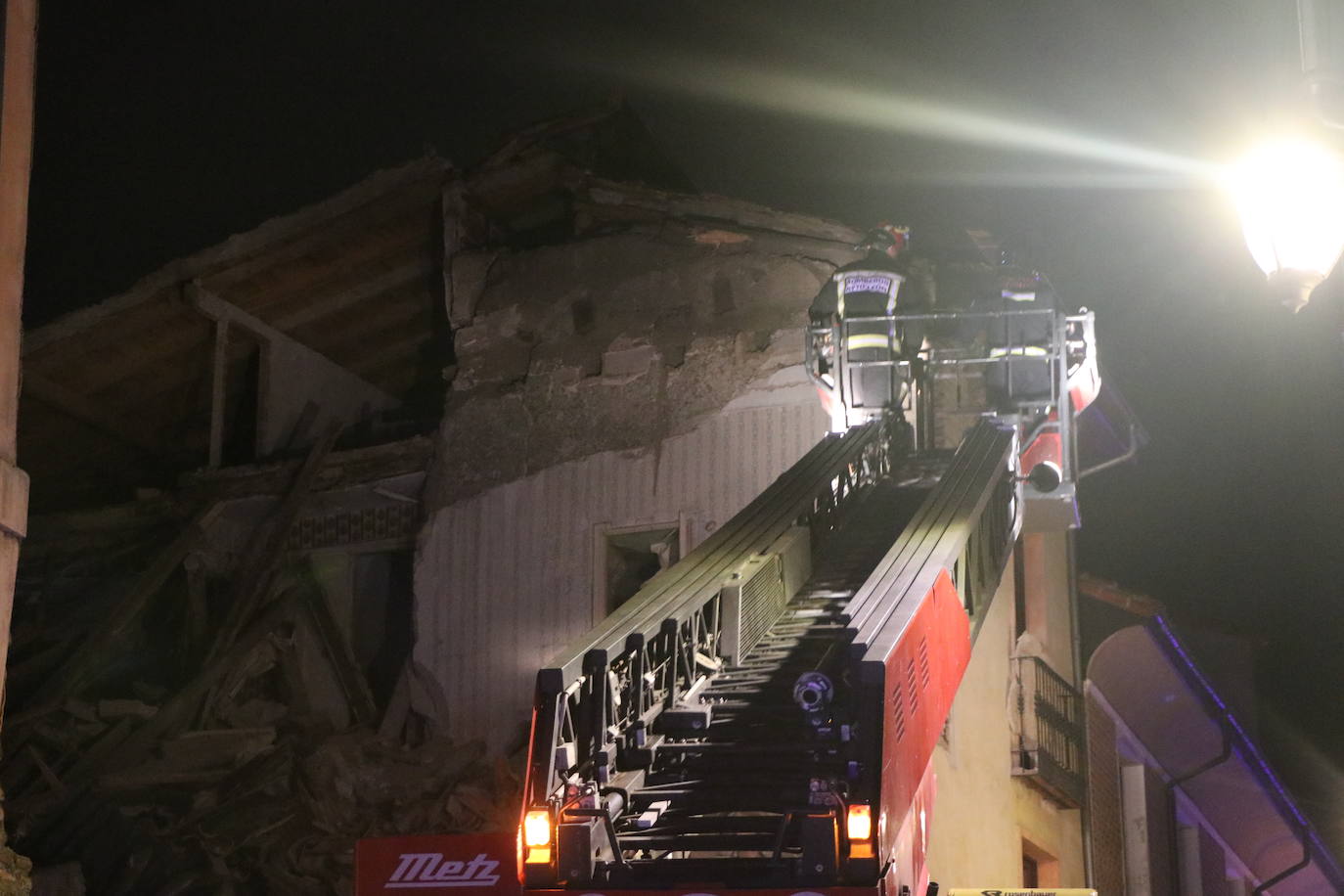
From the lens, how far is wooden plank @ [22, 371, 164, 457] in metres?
17.6

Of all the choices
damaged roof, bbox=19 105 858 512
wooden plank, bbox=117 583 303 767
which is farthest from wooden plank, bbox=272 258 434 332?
wooden plank, bbox=117 583 303 767

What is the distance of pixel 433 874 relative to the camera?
9.72 meters

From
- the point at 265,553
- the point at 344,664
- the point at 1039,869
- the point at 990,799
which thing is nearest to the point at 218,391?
the point at 265,553

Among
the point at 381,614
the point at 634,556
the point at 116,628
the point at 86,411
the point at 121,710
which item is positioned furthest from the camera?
the point at 86,411

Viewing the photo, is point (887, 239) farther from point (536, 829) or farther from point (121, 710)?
point (121, 710)

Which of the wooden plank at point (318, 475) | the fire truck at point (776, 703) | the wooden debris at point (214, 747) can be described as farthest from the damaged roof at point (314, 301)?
the fire truck at point (776, 703)

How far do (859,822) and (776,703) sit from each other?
1.76 metres

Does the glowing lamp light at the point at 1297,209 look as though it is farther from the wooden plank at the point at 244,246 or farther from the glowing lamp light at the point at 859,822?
the wooden plank at the point at 244,246

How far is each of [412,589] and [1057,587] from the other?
848cm

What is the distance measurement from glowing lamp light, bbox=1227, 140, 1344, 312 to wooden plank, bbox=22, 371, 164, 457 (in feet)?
52.7

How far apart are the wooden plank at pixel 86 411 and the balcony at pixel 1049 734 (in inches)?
472

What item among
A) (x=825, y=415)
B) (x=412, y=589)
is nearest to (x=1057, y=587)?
(x=825, y=415)

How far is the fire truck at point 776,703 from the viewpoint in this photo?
752 centimetres

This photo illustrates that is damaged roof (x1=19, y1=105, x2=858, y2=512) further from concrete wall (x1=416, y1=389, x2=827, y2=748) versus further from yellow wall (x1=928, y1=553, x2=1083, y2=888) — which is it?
yellow wall (x1=928, y1=553, x2=1083, y2=888)
